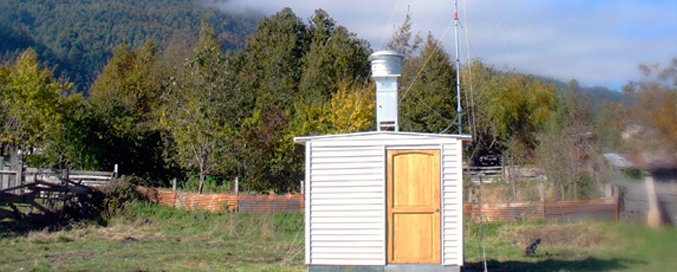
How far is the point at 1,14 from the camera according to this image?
513ft

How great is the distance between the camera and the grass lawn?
8.20 metres

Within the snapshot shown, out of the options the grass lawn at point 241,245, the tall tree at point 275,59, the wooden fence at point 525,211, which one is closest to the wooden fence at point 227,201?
the grass lawn at point 241,245

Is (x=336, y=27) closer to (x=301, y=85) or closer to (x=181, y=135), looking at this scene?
(x=301, y=85)

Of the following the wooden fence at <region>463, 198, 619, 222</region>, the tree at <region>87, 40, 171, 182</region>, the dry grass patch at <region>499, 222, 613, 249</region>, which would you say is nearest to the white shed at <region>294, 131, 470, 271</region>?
the dry grass patch at <region>499, 222, 613, 249</region>

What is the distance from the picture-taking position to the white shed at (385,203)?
1056 centimetres

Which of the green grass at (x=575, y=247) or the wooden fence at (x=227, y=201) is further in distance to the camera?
the wooden fence at (x=227, y=201)

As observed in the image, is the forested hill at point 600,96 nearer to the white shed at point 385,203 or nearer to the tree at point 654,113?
the tree at point 654,113

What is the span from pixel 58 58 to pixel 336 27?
87.8m

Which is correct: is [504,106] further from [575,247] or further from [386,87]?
[386,87]

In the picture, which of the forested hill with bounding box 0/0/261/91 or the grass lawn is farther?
the forested hill with bounding box 0/0/261/91

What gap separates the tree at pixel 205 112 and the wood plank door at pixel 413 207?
14184 millimetres

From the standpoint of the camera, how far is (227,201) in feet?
67.5

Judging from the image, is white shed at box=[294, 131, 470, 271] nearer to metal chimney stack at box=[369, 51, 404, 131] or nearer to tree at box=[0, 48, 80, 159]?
metal chimney stack at box=[369, 51, 404, 131]

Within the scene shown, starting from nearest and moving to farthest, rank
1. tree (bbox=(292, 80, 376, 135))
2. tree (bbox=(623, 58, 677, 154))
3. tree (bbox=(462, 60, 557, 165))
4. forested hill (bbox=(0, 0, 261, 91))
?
1. tree (bbox=(623, 58, 677, 154))
2. tree (bbox=(292, 80, 376, 135))
3. tree (bbox=(462, 60, 557, 165))
4. forested hill (bbox=(0, 0, 261, 91))
